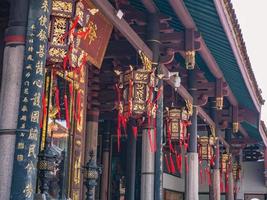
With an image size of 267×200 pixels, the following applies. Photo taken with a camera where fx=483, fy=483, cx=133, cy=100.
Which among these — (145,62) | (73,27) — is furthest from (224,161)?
(73,27)

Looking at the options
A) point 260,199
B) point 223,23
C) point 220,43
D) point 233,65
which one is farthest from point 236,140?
point 223,23

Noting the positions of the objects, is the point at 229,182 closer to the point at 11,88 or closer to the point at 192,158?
the point at 192,158

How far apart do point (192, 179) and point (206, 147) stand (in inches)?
101

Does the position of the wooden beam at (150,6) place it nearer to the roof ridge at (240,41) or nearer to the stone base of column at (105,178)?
the roof ridge at (240,41)

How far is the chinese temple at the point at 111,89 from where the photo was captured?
4.43 metres

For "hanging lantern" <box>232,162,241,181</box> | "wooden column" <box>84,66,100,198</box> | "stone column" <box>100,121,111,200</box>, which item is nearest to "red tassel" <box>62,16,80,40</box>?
"wooden column" <box>84,66,100,198</box>

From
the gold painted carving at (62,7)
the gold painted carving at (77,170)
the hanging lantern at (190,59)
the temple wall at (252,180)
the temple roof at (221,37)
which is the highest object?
the temple roof at (221,37)

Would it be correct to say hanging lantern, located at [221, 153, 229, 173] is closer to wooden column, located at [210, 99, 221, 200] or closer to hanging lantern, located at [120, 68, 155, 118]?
wooden column, located at [210, 99, 221, 200]

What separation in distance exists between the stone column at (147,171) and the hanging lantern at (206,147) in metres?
5.26

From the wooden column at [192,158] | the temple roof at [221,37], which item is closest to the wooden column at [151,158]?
the temple roof at [221,37]

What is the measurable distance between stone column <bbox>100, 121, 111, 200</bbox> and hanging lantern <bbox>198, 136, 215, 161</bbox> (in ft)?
8.95

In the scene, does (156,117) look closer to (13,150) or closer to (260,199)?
(13,150)

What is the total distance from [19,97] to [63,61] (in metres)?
0.70

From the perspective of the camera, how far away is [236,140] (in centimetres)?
1722
